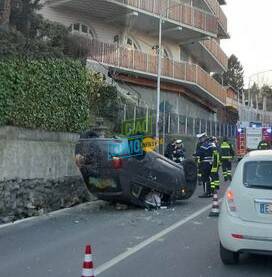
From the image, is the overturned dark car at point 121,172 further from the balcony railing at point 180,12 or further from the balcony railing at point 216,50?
the balcony railing at point 216,50

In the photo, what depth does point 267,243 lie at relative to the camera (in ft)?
22.8

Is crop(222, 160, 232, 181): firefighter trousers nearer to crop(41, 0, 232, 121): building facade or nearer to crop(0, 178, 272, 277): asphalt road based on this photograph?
crop(0, 178, 272, 277): asphalt road

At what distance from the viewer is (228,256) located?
745cm

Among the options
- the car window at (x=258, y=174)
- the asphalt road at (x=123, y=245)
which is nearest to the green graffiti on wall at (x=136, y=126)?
the asphalt road at (x=123, y=245)

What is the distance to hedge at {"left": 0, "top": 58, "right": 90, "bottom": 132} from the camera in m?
13.6

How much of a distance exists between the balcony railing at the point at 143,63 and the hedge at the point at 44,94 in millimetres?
10148

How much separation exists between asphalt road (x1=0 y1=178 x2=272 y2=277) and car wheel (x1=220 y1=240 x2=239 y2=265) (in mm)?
96

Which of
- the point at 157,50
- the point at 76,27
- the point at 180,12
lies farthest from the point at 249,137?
the point at 76,27

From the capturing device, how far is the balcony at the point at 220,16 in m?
40.0

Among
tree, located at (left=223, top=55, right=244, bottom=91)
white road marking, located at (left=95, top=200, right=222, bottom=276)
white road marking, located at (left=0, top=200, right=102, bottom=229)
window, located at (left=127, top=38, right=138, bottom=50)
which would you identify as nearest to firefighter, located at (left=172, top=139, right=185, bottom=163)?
white road marking, located at (left=0, top=200, right=102, bottom=229)

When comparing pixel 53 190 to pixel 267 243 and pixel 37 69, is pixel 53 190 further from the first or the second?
pixel 267 243

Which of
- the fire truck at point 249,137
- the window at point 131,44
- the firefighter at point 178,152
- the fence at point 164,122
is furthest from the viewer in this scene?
the fire truck at point 249,137

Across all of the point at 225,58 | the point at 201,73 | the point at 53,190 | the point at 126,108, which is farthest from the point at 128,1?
the point at 225,58

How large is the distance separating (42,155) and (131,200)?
268 centimetres
